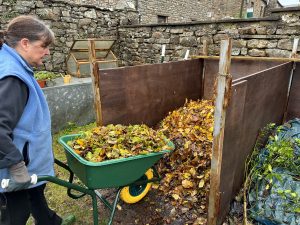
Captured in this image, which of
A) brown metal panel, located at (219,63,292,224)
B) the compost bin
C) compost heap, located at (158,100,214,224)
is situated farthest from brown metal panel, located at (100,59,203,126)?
brown metal panel, located at (219,63,292,224)

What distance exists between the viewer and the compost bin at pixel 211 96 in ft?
7.00

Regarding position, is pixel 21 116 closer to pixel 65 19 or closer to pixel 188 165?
pixel 188 165

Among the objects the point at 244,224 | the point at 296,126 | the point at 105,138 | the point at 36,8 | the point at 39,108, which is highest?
the point at 36,8

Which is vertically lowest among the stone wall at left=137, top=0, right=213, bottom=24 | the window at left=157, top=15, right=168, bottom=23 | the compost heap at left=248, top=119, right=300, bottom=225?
the compost heap at left=248, top=119, right=300, bottom=225

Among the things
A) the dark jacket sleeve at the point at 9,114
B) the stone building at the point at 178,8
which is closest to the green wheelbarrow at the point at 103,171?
the dark jacket sleeve at the point at 9,114

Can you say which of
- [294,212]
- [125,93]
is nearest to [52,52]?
[125,93]

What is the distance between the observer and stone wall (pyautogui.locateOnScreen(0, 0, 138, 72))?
6699 millimetres

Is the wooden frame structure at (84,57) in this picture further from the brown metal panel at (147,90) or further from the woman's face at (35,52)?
the woman's face at (35,52)

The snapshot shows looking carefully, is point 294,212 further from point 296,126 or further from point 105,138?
point 105,138

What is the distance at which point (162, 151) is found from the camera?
7.48 feet

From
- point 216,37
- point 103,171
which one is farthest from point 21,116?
point 216,37

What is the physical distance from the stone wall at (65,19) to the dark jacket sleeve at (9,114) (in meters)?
6.25

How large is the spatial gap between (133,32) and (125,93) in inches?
219

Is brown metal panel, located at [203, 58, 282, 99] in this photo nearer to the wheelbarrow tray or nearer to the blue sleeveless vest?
the wheelbarrow tray
